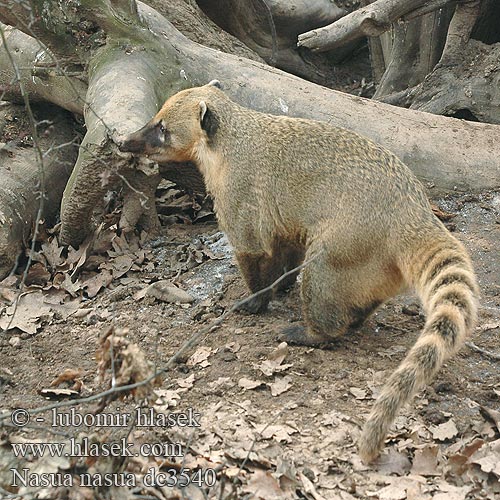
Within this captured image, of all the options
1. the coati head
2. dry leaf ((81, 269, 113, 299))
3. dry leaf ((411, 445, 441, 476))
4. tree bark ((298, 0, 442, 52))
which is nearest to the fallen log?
tree bark ((298, 0, 442, 52))

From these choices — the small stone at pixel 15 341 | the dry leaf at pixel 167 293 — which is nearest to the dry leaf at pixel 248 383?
the dry leaf at pixel 167 293

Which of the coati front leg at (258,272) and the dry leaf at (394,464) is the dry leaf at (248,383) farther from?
the dry leaf at (394,464)

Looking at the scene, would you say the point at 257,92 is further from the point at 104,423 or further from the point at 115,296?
the point at 104,423

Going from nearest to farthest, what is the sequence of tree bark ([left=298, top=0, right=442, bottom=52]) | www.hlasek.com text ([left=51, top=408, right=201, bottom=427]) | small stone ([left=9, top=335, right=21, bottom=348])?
1. www.hlasek.com text ([left=51, top=408, right=201, bottom=427])
2. small stone ([left=9, top=335, right=21, bottom=348])
3. tree bark ([left=298, top=0, right=442, bottom=52])

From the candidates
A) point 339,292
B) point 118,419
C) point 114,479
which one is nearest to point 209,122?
point 339,292

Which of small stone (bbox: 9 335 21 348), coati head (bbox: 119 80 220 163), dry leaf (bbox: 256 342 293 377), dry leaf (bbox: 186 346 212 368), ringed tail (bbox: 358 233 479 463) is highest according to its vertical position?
coati head (bbox: 119 80 220 163)

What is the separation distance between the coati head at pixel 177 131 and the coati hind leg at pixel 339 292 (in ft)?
4.33

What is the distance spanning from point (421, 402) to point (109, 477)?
2.07 metres

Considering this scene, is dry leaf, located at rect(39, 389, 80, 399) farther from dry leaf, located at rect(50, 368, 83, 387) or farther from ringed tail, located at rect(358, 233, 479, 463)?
ringed tail, located at rect(358, 233, 479, 463)

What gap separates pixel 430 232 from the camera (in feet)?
15.6

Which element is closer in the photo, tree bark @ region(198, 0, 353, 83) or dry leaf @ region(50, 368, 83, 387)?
dry leaf @ region(50, 368, 83, 387)

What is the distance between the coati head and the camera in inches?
222

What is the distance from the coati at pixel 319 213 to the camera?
4668mm

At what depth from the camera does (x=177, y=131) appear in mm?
5734
